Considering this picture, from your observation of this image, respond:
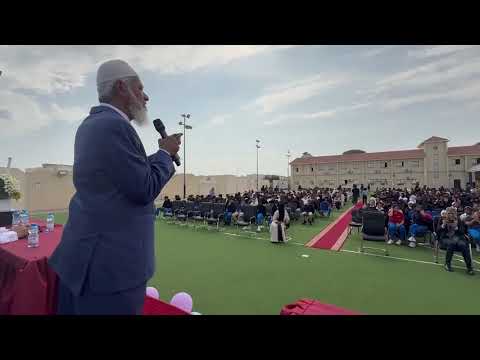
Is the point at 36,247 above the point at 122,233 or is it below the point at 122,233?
below

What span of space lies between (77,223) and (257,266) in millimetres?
4760

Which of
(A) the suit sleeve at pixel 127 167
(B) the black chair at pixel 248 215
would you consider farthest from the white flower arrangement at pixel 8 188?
(B) the black chair at pixel 248 215

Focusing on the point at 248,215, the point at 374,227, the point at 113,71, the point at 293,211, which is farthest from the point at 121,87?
the point at 293,211

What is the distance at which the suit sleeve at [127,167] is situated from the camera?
40.1 inches

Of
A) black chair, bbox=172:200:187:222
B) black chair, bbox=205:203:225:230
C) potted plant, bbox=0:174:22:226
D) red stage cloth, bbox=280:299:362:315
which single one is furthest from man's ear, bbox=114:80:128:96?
black chair, bbox=172:200:187:222

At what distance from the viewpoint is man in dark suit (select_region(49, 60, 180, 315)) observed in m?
1.04

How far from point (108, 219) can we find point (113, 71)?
2.44 feet

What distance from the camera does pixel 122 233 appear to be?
41.7 inches

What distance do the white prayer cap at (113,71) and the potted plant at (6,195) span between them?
3.80 m
